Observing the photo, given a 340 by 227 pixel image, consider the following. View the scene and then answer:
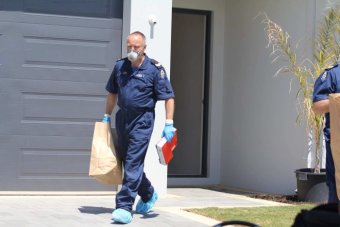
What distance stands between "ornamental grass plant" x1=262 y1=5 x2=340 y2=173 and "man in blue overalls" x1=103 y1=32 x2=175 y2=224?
8.14 feet

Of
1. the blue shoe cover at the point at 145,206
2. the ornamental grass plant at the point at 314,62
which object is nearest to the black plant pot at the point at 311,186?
the ornamental grass plant at the point at 314,62

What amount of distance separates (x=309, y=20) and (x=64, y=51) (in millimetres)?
3324

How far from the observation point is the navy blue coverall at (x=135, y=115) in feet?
23.1

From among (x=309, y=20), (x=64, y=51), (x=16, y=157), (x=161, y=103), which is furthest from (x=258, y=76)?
(x=16, y=157)

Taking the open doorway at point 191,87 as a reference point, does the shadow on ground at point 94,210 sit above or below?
below

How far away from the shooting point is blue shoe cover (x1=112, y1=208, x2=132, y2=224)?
680cm

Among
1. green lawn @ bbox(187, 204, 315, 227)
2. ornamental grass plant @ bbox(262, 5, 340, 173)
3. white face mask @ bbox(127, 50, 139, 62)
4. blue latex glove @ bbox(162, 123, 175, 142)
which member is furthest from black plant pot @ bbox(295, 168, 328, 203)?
white face mask @ bbox(127, 50, 139, 62)

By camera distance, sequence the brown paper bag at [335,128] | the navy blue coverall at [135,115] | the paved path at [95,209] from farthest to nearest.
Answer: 1. the navy blue coverall at [135,115]
2. the paved path at [95,209]
3. the brown paper bag at [335,128]

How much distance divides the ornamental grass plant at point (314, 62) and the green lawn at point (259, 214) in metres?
1.26

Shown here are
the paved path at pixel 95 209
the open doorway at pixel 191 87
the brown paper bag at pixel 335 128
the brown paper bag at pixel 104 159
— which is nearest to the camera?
the brown paper bag at pixel 335 128

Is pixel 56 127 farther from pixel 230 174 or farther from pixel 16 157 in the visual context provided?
pixel 230 174

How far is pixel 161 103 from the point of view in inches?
356

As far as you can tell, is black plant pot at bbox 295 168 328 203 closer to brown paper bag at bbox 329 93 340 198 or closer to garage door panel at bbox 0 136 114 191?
garage door panel at bbox 0 136 114 191

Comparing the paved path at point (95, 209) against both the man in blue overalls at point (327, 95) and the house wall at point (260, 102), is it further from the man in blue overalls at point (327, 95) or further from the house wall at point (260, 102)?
the man in blue overalls at point (327, 95)
